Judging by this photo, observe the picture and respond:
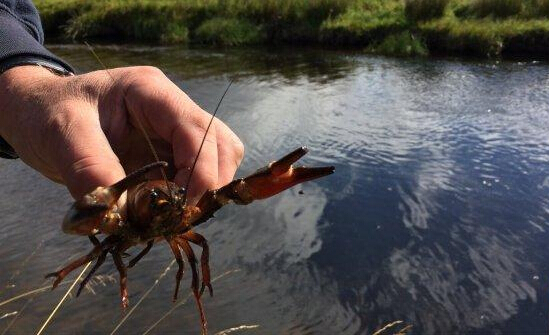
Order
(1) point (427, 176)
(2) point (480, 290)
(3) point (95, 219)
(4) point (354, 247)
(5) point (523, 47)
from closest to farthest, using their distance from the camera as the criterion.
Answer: (3) point (95, 219) < (2) point (480, 290) < (4) point (354, 247) < (1) point (427, 176) < (5) point (523, 47)

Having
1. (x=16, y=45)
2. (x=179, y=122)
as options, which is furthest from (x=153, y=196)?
(x=16, y=45)

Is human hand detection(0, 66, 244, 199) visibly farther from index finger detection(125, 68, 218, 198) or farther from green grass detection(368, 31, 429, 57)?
green grass detection(368, 31, 429, 57)

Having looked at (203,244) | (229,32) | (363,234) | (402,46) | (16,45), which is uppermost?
(16,45)

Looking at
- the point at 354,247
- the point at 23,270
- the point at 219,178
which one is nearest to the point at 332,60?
the point at 354,247

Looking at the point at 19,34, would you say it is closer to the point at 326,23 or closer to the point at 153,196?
the point at 153,196

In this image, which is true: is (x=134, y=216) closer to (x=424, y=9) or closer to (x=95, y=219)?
(x=95, y=219)

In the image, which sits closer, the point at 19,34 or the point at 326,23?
the point at 19,34

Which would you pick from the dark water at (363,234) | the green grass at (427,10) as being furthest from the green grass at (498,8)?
the dark water at (363,234)

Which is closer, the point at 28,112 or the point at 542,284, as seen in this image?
the point at 28,112
